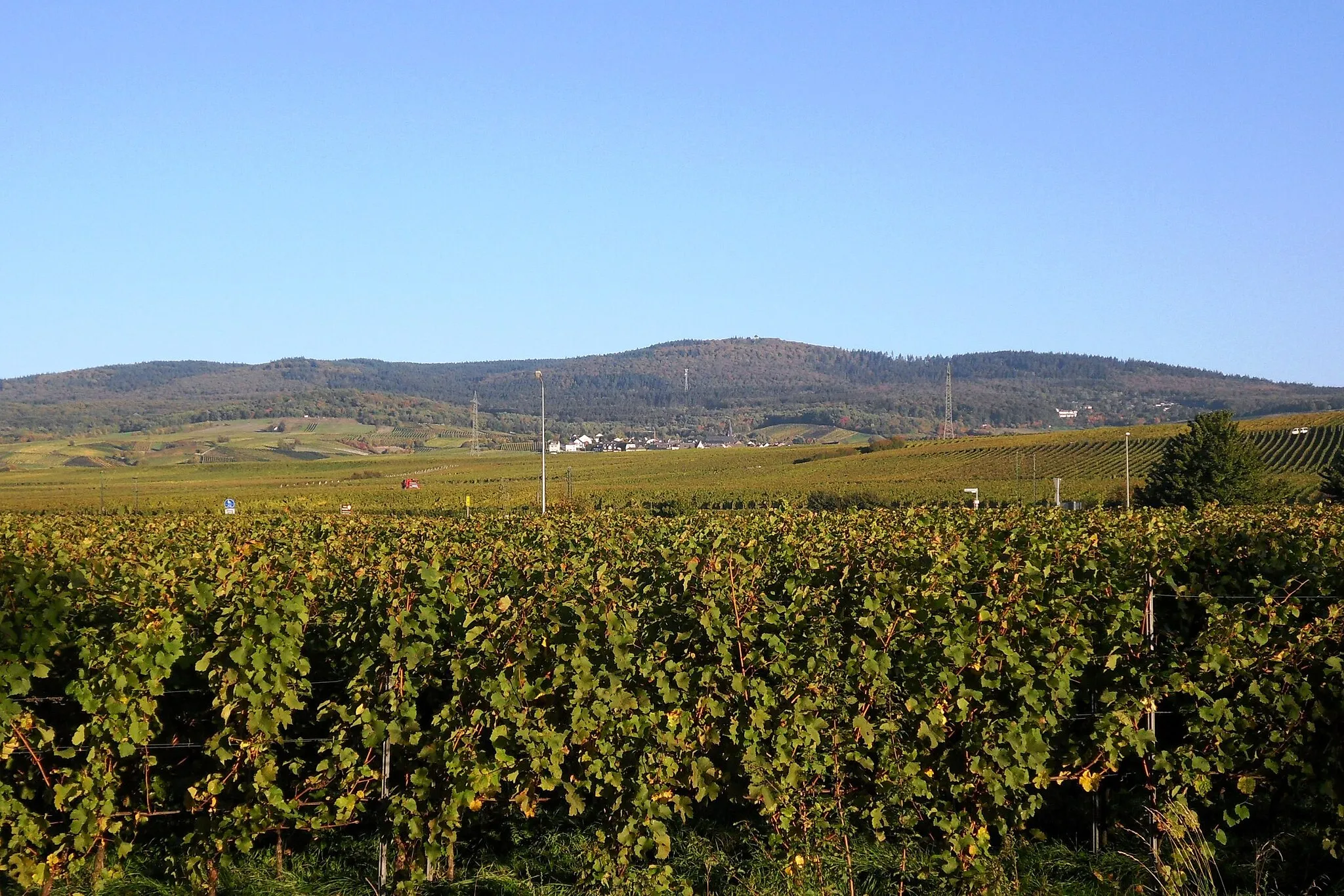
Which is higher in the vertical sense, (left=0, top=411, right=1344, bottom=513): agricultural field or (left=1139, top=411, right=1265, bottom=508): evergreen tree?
(left=1139, top=411, right=1265, bottom=508): evergreen tree

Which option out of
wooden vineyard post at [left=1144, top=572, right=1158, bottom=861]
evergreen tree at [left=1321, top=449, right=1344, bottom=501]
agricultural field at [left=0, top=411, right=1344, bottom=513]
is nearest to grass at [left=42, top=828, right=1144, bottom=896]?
wooden vineyard post at [left=1144, top=572, right=1158, bottom=861]

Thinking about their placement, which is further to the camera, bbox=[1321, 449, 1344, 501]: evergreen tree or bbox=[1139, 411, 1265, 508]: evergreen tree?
bbox=[1139, 411, 1265, 508]: evergreen tree

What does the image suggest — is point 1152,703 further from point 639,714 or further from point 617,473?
point 617,473

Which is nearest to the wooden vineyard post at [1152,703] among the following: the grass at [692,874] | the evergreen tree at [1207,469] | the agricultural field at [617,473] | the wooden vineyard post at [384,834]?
the grass at [692,874]

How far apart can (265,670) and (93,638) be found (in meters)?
0.97

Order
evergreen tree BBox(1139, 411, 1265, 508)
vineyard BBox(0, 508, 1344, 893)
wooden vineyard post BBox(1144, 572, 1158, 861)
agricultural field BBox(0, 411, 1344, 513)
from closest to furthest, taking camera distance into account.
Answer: vineyard BBox(0, 508, 1344, 893) → wooden vineyard post BBox(1144, 572, 1158, 861) → evergreen tree BBox(1139, 411, 1265, 508) → agricultural field BBox(0, 411, 1344, 513)

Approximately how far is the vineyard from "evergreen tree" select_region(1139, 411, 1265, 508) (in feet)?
150

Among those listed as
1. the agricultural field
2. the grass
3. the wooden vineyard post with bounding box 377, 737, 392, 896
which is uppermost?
the wooden vineyard post with bounding box 377, 737, 392, 896

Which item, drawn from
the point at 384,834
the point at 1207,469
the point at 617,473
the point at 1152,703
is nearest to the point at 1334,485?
the point at 1207,469

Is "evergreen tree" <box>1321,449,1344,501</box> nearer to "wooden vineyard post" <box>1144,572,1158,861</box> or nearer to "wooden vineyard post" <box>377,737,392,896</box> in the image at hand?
"wooden vineyard post" <box>1144,572,1158,861</box>

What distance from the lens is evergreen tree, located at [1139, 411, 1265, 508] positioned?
50531 mm

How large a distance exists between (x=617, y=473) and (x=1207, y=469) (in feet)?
252

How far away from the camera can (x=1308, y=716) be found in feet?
22.0

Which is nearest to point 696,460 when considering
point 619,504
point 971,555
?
point 619,504
